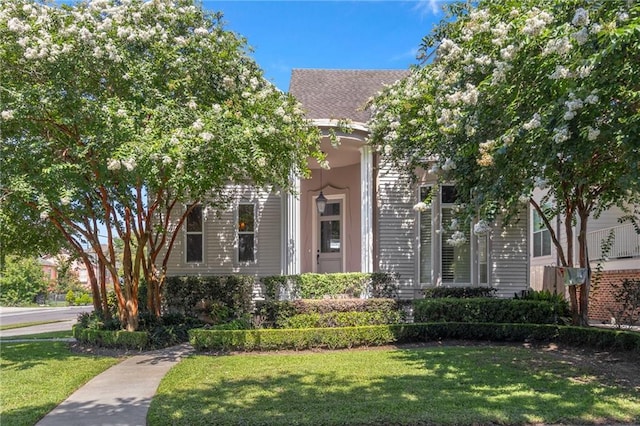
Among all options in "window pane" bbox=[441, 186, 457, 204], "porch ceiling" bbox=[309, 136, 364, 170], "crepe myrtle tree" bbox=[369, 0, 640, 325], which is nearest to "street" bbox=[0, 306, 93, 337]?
"porch ceiling" bbox=[309, 136, 364, 170]

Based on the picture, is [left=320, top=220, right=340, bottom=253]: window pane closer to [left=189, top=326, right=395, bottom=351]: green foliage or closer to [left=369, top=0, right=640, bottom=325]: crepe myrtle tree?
[left=189, top=326, right=395, bottom=351]: green foliage

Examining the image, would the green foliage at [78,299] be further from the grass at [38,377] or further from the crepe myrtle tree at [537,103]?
the crepe myrtle tree at [537,103]

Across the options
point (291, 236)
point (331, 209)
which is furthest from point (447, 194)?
point (291, 236)

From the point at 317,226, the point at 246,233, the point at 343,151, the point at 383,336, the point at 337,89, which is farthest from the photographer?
the point at 337,89

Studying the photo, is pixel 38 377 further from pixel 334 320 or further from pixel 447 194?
pixel 447 194

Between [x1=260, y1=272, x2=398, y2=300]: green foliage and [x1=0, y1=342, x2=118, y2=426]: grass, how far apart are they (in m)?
4.20

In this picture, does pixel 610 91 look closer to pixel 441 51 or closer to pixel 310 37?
pixel 441 51

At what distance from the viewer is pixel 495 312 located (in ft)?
35.2

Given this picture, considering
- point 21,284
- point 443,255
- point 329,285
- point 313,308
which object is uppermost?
point 443,255

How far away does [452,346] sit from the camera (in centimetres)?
984

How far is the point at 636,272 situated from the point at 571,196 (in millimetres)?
8002

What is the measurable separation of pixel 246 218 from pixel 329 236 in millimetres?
2412

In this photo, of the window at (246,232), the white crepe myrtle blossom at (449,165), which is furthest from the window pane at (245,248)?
the white crepe myrtle blossom at (449,165)

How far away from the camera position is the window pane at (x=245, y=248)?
14117 mm
